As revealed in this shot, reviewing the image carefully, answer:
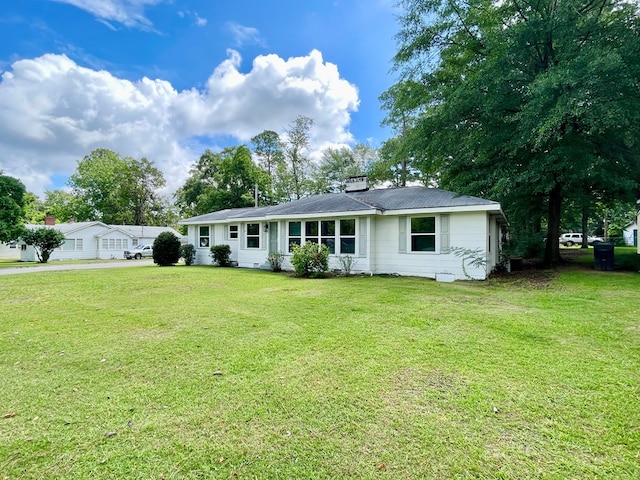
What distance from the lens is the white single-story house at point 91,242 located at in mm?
27914

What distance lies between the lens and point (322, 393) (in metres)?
3.07

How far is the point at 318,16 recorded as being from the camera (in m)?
13.9

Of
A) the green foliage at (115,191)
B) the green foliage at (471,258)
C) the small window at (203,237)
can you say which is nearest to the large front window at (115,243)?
the green foliage at (115,191)

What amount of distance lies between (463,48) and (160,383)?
17.3m

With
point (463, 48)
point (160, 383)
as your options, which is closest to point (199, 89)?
point (463, 48)

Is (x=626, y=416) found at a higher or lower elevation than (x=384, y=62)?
lower

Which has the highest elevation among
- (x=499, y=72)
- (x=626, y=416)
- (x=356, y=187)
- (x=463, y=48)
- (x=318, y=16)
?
(x=318, y=16)

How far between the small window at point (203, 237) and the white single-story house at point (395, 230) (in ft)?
13.6

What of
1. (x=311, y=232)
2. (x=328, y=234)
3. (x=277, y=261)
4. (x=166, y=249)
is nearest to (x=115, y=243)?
(x=166, y=249)

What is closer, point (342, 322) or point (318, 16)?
point (342, 322)

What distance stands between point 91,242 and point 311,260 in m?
27.9

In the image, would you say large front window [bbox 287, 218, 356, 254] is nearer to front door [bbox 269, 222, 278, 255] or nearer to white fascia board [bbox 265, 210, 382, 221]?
white fascia board [bbox 265, 210, 382, 221]

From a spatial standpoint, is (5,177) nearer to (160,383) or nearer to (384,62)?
(384,62)

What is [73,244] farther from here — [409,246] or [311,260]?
[409,246]
